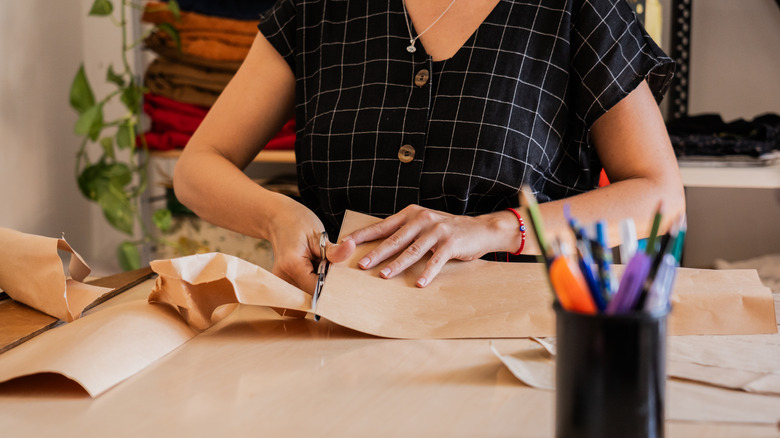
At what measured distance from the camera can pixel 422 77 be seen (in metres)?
0.96

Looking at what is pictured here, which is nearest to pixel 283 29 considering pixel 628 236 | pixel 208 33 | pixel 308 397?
pixel 308 397

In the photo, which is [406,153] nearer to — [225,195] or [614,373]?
[225,195]

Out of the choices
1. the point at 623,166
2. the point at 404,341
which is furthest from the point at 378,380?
the point at 623,166

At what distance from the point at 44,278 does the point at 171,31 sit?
1307 mm

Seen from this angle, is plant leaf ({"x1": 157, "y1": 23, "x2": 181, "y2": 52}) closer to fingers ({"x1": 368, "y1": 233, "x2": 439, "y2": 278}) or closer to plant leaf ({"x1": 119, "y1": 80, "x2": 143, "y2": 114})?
plant leaf ({"x1": 119, "y1": 80, "x2": 143, "y2": 114})

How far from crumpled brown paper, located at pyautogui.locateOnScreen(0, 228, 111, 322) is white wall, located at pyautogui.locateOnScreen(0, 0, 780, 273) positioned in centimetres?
119

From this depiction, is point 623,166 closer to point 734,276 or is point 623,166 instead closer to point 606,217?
point 606,217

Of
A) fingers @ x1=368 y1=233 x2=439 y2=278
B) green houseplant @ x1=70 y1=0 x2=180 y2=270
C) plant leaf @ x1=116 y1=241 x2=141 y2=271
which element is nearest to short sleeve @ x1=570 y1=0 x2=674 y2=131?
fingers @ x1=368 y1=233 x2=439 y2=278

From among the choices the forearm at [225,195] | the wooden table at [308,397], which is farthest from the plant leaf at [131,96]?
the wooden table at [308,397]

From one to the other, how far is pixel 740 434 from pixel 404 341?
27cm

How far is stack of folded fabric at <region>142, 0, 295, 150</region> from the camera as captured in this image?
6.18ft

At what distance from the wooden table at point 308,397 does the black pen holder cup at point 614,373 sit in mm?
75

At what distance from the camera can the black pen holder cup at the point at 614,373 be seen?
35 centimetres

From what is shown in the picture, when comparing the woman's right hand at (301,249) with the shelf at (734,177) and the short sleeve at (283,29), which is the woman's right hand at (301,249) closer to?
the short sleeve at (283,29)
